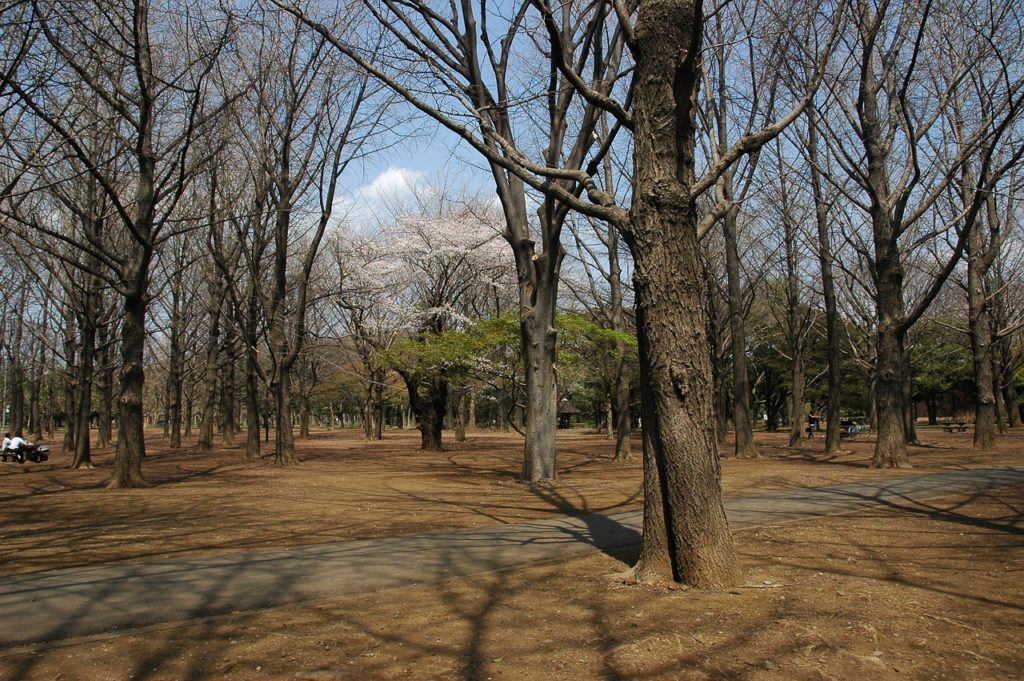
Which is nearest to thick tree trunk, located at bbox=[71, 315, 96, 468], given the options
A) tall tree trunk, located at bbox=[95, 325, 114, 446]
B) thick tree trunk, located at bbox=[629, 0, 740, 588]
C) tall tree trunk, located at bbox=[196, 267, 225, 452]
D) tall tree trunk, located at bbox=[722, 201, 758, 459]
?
tall tree trunk, located at bbox=[95, 325, 114, 446]

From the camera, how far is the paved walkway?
5.02 meters

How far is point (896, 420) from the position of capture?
16.6m

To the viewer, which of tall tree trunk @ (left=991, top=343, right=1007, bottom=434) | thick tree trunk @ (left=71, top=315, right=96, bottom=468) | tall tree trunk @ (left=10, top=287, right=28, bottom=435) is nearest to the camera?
thick tree trunk @ (left=71, top=315, right=96, bottom=468)

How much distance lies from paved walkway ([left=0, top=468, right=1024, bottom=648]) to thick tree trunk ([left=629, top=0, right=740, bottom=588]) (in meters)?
1.58

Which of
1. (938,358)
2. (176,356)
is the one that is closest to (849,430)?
(938,358)

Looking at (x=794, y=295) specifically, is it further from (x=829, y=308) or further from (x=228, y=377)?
(x=228, y=377)

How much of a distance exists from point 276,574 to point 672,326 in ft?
13.0

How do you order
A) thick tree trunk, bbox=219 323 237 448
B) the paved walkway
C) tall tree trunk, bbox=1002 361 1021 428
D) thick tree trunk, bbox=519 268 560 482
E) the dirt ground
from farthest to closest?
tall tree trunk, bbox=1002 361 1021 428, thick tree trunk, bbox=219 323 237 448, thick tree trunk, bbox=519 268 560 482, the paved walkway, the dirt ground

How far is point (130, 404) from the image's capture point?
15258mm

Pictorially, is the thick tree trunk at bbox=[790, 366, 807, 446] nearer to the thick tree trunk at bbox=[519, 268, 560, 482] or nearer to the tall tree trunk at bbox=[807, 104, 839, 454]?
the tall tree trunk at bbox=[807, 104, 839, 454]

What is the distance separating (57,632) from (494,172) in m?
11.2

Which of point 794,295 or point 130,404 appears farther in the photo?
point 794,295

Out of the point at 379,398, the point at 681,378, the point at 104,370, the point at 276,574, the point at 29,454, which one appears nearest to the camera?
the point at 681,378

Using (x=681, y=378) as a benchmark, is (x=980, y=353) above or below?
above
